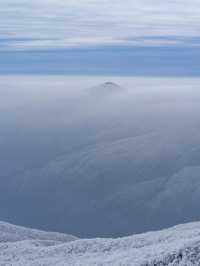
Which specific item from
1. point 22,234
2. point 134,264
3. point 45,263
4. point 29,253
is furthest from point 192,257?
point 22,234

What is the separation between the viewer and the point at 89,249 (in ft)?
136

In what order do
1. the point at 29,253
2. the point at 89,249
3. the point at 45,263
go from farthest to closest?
the point at 29,253
the point at 89,249
the point at 45,263

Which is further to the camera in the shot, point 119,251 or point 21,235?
point 21,235

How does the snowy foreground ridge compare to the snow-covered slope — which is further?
the snow-covered slope

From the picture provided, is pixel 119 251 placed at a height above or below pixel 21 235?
below

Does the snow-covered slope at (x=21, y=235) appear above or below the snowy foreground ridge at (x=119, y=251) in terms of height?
above

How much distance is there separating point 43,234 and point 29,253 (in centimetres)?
3255

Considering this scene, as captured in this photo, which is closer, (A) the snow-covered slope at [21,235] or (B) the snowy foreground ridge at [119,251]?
(B) the snowy foreground ridge at [119,251]

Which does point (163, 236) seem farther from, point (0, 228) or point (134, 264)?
point (0, 228)

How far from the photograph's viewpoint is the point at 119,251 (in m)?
39.2

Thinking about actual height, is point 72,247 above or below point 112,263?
above

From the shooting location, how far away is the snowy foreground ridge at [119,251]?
A: 29.0 metres

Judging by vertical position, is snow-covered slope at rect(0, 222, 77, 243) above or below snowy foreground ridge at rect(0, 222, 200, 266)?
above

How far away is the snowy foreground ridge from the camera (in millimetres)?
28953
